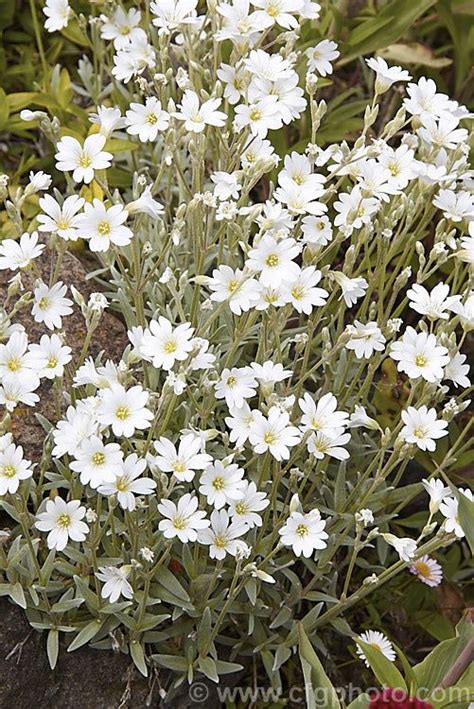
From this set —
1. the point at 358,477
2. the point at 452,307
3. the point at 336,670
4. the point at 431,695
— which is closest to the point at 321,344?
the point at 358,477

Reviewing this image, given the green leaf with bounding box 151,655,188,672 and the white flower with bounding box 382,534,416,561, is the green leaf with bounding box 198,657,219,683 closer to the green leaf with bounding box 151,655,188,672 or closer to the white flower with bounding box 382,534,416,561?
the green leaf with bounding box 151,655,188,672

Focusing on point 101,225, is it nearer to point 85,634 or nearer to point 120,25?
point 85,634

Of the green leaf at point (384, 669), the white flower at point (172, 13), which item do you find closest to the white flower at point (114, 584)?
the green leaf at point (384, 669)

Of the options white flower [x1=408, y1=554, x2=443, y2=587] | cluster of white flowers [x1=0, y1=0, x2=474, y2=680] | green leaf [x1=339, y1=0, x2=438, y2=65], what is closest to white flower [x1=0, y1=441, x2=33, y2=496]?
cluster of white flowers [x1=0, y1=0, x2=474, y2=680]

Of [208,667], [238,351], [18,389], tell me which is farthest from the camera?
[238,351]

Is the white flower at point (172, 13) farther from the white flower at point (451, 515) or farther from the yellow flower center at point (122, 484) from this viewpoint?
the white flower at point (451, 515)

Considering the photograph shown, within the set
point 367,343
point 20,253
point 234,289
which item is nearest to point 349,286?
point 367,343

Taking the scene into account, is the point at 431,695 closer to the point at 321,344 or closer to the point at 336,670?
the point at 336,670
